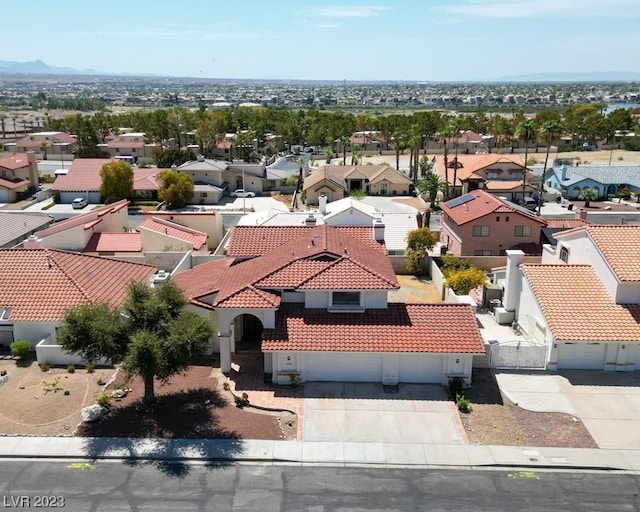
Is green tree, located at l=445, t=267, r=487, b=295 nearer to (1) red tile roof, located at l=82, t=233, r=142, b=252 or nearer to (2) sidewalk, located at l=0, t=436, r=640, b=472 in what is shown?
(2) sidewalk, located at l=0, t=436, r=640, b=472

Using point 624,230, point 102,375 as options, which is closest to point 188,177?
point 102,375

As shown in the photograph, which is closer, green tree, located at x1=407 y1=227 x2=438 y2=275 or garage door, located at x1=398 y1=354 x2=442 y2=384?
garage door, located at x1=398 y1=354 x2=442 y2=384

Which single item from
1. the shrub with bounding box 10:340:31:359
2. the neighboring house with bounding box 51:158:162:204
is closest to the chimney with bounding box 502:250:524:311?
the shrub with bounding box 10:340:31:359

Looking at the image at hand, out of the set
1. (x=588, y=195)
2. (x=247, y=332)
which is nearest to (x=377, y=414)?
(x=247, y=332)

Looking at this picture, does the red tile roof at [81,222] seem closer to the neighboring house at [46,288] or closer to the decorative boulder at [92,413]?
the neighboring house at [46,288]

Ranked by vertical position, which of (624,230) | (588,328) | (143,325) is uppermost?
(624,230)

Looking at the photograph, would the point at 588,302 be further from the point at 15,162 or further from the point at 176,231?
the point at 15,162

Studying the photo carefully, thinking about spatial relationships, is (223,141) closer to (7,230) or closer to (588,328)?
(7,230)
